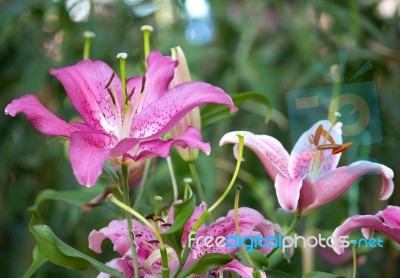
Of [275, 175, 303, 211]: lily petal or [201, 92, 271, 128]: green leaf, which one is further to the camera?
[201, 92, 271, 128]: green leaf

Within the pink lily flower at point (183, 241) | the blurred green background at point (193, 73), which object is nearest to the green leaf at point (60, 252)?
the pink lily flower at point (183, 241)

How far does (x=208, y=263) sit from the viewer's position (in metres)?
0.30

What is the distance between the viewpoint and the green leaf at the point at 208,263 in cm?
29

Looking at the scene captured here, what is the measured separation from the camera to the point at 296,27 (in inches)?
39.1

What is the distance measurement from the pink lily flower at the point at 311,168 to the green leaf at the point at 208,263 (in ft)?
0.13

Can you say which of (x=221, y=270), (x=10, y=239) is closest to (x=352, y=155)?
(x=221, y=270)

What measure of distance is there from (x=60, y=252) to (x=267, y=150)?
103mm

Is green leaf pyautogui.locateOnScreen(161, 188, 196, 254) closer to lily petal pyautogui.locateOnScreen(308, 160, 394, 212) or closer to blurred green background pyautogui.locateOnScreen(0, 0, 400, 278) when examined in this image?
lily petal pyautogui.locateOnScreen(308, 160, 394, 212)

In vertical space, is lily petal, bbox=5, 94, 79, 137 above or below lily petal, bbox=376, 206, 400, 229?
above

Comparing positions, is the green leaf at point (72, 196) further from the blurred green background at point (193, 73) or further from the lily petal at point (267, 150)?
the blurred green background at point (193, 73)

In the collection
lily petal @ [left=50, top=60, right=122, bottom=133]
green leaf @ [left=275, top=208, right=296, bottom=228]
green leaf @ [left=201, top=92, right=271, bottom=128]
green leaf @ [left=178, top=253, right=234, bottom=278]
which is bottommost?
green leaf @ [left=178, top=253, right=234, bottom=278]

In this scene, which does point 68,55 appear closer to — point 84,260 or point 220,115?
point 220,115

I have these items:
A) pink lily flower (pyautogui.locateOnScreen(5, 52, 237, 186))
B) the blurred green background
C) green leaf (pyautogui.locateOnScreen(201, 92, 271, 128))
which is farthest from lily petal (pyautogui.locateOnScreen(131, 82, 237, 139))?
the blurred green background

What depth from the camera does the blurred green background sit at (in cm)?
88
